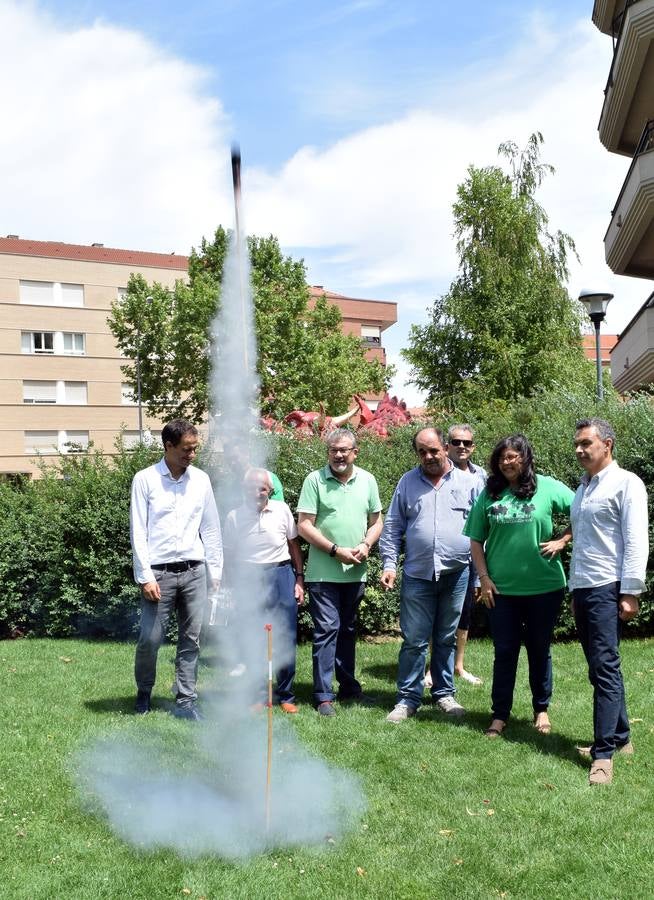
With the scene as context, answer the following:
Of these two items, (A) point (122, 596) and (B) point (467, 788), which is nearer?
(B) point (467, 788)

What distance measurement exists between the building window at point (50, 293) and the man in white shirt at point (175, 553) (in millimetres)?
51105

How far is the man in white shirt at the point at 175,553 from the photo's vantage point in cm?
669

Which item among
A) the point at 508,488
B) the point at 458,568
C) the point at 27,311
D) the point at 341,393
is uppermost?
the point at 27,311

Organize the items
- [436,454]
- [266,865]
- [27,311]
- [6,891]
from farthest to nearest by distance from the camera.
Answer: [27,311] < [436,454] < [266,865] < [6,891]

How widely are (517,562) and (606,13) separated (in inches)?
901

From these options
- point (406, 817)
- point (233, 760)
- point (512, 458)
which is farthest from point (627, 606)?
point (233, 760)

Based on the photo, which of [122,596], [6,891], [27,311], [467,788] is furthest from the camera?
[27,311]

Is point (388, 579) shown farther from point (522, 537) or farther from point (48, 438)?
point (48, 438)

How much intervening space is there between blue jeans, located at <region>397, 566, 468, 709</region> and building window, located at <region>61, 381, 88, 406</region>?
51566 millimetres

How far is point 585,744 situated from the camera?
235 inches

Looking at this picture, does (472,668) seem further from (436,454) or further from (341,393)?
(341,393)

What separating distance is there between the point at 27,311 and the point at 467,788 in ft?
176

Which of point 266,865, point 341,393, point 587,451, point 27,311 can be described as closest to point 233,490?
point 587,451

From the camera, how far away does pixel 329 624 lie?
701 cm
